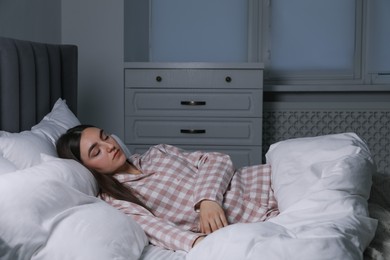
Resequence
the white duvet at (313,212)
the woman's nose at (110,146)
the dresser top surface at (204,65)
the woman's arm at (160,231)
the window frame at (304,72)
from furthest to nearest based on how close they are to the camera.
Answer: the window frame at (304,72) < the dresser top surface at (204,65) < the woman's nose at (110,146) < the woman's arm at (160,231) < the white duvet at (313,212)

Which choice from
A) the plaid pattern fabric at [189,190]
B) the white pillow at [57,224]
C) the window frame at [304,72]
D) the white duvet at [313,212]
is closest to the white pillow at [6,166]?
the white pillow at [57,224]

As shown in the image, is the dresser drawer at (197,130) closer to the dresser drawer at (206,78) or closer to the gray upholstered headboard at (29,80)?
the dresser drawer at (206,78)

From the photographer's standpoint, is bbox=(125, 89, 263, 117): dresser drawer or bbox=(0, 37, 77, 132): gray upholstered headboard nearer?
bbox=(0, 37, 77, 132): gray upholstered headboard

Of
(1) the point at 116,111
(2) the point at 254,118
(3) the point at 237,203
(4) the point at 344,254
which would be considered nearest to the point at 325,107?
(2) the point at 254,118

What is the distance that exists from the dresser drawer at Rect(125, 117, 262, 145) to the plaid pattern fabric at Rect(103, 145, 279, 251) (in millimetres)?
1228

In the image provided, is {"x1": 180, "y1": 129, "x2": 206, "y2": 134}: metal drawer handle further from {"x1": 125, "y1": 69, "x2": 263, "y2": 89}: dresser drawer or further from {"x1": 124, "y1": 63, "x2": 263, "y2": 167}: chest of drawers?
{"x1": 125, "y1": 69, "x2": 263, "y2": 89}: dresser drawer

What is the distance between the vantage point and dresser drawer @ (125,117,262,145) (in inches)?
114

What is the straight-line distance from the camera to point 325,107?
127 inches

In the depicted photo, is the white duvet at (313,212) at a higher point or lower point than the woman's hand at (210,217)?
higher

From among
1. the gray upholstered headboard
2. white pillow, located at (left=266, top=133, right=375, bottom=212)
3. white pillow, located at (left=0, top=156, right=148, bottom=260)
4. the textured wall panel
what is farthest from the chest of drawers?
white pillow, located at (left=0, top=156, right=148, bottom=260)

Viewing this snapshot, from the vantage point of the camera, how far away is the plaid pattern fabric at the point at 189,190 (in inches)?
55.4

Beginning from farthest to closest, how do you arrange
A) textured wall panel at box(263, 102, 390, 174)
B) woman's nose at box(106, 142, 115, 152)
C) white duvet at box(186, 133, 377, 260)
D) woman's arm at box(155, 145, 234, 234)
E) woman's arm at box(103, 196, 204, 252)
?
textured wall panel at box(263, 102, 390, 174)
woman's nose at box(106, 142, 115, 152)
woman's arm at box(155, 145, 234, 234)
woman's arm at box(103, 196, 204, 252)
white duvet at box(186, 133, 377, 260)

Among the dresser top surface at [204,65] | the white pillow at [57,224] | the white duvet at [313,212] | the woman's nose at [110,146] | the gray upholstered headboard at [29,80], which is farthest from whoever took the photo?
the dresser top surface at [204,65]

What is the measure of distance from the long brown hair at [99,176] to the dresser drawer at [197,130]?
1316 mm
